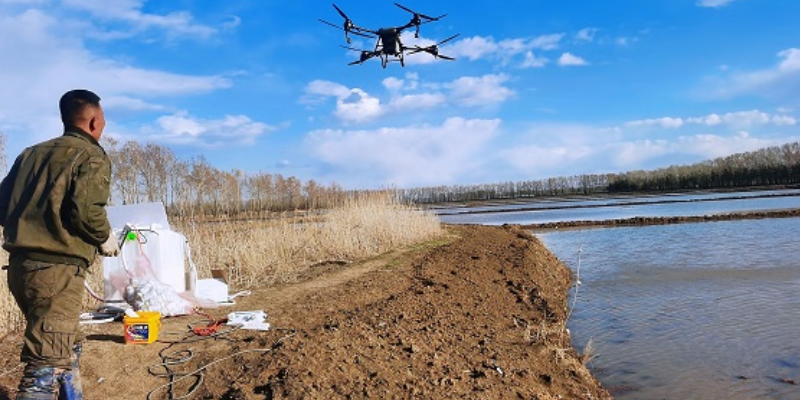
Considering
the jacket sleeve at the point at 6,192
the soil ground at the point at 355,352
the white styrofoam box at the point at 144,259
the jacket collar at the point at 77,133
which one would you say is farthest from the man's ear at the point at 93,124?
the white styrofoam box at the point at 144,259

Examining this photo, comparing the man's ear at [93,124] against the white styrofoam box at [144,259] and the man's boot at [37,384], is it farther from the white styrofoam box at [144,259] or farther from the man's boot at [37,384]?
the white styrofoam box at [144,259]

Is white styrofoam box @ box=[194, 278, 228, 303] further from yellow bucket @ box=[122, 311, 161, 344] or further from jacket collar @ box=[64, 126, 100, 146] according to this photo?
jacket collar @ box=[64, 126, 100, 146]

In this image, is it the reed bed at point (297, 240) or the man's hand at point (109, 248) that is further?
the reed bed at point (297, 240)

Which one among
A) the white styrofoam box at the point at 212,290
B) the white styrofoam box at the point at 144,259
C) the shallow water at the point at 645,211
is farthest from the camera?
the shallow water at the point at 645,211

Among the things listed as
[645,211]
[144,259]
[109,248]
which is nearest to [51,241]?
[109,248]

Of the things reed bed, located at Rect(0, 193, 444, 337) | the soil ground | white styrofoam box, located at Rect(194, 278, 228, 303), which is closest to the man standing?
the soil ground

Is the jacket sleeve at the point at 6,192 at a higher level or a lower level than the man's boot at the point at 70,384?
higher

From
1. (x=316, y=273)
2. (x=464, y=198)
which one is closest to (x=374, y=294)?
(x=316, y=273)
